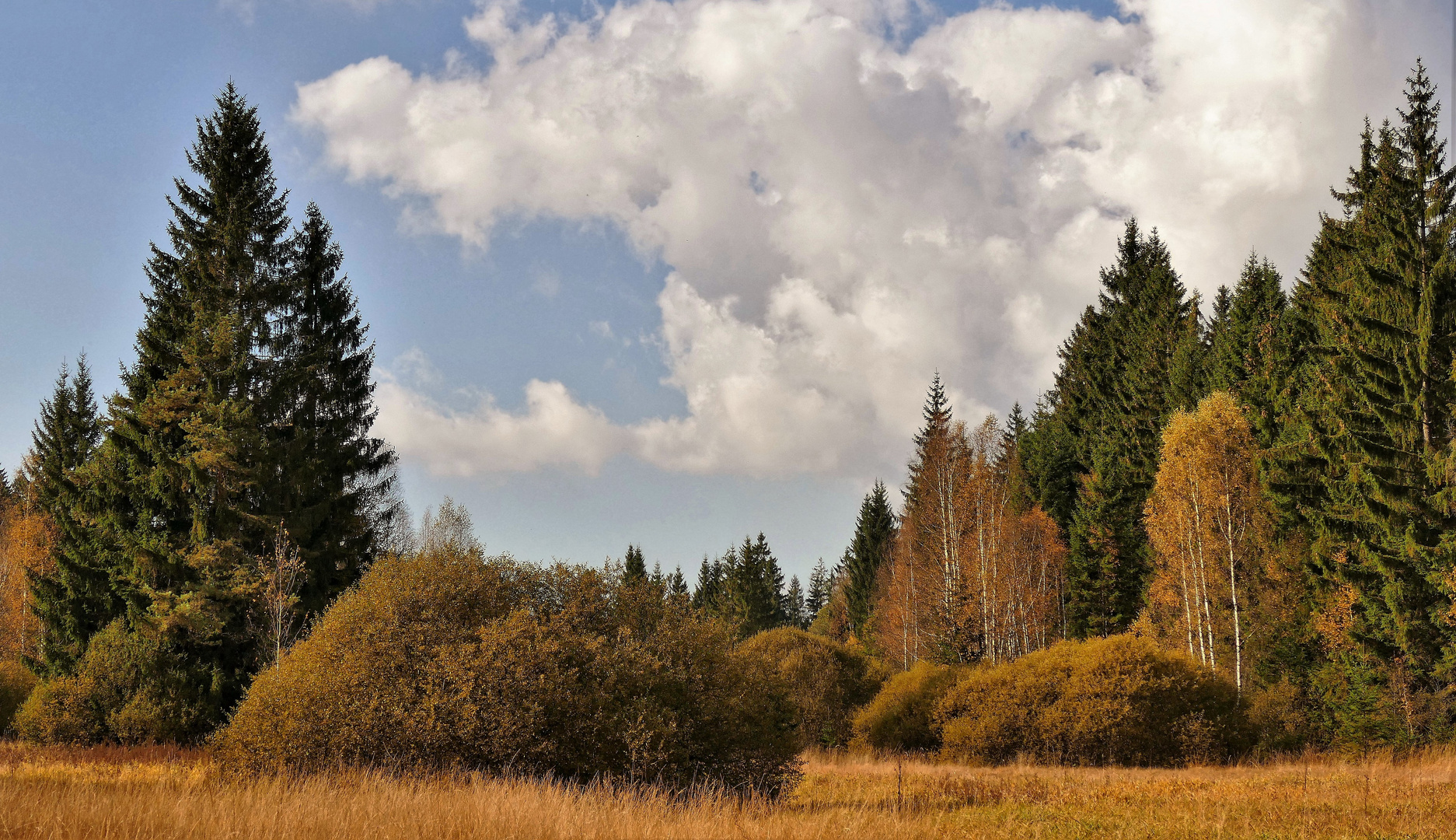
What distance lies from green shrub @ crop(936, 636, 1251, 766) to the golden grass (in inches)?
89.8

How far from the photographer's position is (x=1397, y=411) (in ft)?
83.0

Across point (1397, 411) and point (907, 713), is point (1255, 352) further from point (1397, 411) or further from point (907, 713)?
point (907, 713)

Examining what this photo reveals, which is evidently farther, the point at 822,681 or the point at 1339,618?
the point at 822,681

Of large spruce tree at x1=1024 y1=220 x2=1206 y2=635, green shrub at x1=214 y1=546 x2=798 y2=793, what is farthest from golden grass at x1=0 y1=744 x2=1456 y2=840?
large spruce tree at x1=1024 y1=220 x2=1206 y2=635

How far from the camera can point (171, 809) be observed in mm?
7812

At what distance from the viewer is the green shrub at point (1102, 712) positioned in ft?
76.2

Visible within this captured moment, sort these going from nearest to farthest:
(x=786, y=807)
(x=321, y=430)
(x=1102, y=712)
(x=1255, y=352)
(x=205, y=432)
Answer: (x=786, y=807) < (x=1102, y=712) < (x=205, y=432) < (x=321, y=430) < (x=1255, y=352)

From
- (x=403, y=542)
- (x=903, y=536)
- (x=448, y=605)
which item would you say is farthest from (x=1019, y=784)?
(x=403, y=542)

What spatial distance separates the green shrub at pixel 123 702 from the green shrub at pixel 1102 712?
21246mm

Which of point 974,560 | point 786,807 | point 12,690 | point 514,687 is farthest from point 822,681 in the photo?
point 12,690

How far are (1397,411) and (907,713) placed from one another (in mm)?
16638

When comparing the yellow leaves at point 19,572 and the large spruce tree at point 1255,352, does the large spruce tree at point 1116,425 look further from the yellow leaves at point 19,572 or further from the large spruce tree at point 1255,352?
the yellow leaves at point 19,572

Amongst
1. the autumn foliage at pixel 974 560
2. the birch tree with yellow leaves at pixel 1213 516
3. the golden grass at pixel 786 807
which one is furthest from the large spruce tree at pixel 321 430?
the birch tree with yellow leaves at pixel 1213 516

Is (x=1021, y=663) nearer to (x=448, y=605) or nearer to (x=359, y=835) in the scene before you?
(x=448, y=605)
